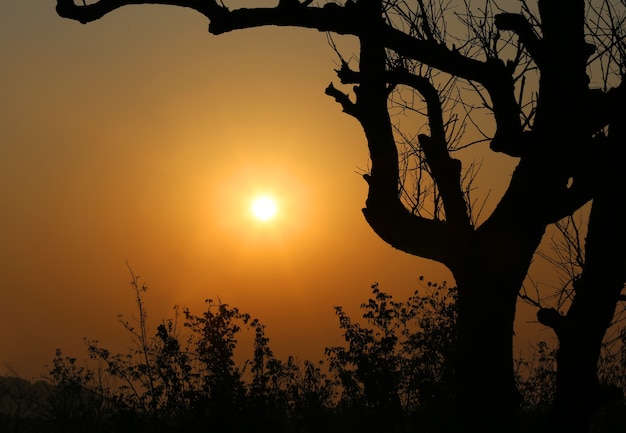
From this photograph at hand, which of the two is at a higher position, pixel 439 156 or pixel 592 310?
pixel 439 156

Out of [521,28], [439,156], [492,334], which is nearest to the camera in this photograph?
[521,28]

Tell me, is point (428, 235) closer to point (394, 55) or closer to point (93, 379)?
point (394, 55)

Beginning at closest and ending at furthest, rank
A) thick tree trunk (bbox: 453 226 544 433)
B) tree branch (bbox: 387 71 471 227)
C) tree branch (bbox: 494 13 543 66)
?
tree branch (bbox: 494 13 543 66), thick tree trunk (bbox: 453 226 544 433), tree branch (bbox: 387 71 471 227)

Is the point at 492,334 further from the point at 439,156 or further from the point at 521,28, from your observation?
the point at 521,28

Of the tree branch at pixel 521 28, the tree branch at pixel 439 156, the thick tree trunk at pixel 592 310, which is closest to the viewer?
the thick tree trunk at pixel 592 310

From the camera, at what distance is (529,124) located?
7992mm

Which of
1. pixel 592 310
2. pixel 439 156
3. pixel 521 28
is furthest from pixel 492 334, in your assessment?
pixel 521 28

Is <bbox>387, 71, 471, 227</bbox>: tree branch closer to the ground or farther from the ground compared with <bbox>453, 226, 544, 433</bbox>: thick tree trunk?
farther from the ground

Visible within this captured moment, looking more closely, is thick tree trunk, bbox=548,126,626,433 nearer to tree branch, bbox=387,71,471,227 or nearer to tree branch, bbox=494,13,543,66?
tree branch, bbox=494,13,543,66

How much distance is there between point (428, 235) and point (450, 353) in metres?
2.78

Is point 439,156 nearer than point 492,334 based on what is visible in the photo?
No

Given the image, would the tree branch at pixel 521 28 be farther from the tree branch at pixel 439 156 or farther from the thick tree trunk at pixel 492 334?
the thick tree trunk at pixel 492 334

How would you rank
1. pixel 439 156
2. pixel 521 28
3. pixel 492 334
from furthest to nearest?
pixel 439 156 → pixel 492 334 → pixel 521 28

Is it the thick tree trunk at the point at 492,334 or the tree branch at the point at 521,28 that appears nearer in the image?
the tree branch at the point at 521,28
